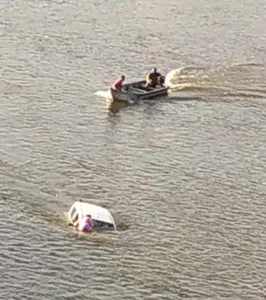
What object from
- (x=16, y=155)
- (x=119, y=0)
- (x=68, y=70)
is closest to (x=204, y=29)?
(x=119, y=0)

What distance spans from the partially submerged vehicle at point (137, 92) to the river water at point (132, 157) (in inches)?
24.2

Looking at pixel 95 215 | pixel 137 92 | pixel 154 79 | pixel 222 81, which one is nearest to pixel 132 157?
pixel 95 215

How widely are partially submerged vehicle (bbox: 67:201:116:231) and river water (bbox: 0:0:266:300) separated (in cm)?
34

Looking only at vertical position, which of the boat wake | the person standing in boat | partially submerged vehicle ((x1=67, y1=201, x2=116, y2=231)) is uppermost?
the boat wake

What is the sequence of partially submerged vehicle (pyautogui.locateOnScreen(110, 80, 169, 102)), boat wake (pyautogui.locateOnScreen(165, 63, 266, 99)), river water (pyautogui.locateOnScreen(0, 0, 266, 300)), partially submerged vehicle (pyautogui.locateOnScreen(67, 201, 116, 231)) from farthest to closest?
boat wake (pyautogui.locateOnScreen(165, 63, 266, 99)), partially submerged vehicle (pyautogui.locateOnScreen(110, 80, 169, 102)), partially submerged vehicle (pyautogui.locateOnScreen(67, 201, 116, 231)), river water (pyautogui.locateOnScreen(0, 0, 266, 300))

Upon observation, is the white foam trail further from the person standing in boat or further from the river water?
the person standing in boat

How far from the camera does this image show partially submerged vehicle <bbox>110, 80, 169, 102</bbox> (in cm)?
3750

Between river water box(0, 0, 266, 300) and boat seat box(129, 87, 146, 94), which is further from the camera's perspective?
boat seat box(129, 87, 146, 94)

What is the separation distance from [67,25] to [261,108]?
45.5 feet

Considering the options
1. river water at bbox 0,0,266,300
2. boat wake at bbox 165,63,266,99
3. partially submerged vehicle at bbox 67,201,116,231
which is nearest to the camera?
river water at bbox 0,0,266,300

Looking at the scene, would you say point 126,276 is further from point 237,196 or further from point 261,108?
point 261,108

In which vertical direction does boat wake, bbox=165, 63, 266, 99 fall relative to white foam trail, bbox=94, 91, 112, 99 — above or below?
above

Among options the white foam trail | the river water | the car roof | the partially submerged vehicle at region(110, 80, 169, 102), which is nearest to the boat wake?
the river water

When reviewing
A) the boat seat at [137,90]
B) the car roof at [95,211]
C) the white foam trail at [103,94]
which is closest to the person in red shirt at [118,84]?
the white foam trail at [103,94]
